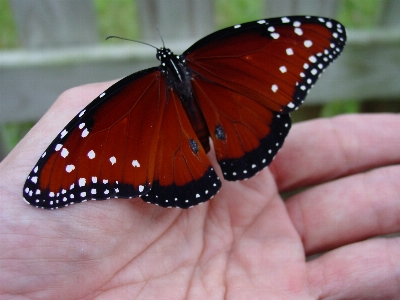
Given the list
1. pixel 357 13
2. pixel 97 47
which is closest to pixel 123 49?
pixel 97 47

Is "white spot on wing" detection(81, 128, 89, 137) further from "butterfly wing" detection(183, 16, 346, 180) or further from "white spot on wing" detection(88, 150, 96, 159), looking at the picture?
"butterfly wing" detection(183, 16, 346, 180)

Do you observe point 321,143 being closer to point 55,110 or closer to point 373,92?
point 373,92

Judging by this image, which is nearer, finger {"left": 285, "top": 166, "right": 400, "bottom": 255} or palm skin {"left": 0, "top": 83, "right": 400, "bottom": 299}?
palm skin {"left": 0, "top": 83, "right": 400, "bottom": 299}

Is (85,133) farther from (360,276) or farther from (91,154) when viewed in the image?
(360,276)

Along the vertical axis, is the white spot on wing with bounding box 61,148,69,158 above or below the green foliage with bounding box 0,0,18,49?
below

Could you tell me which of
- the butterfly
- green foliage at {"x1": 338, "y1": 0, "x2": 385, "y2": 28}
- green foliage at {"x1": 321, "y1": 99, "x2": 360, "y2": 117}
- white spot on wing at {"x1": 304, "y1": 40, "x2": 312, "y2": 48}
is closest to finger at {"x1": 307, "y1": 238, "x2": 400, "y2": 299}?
the butterfly

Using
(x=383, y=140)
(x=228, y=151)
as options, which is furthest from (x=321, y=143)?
(x=228, y=151)

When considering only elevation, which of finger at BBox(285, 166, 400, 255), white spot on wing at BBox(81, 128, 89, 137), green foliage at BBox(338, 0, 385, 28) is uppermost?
green foliage at BBox(338, 0, 385, 28)

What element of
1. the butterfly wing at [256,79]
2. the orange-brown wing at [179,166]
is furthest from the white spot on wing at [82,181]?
the butterfly wing at [256,79]
